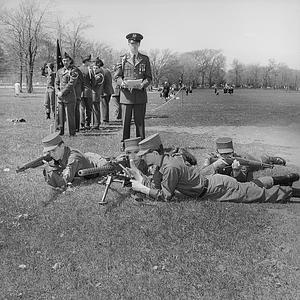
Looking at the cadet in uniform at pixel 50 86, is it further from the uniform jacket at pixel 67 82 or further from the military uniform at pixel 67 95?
the uniform jacket at pixel 67 82

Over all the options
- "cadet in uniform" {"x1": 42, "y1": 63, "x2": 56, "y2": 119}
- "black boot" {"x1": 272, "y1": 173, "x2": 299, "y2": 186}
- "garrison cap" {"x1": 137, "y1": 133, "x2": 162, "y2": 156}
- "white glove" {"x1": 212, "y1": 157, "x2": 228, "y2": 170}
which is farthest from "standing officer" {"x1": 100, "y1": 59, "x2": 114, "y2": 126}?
"black boot" {"x1": 272, "y1": 173, "x2": 299, "y2": 186}

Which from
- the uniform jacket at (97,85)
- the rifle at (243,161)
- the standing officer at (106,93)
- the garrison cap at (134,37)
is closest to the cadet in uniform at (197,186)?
the rifle at (243,161)

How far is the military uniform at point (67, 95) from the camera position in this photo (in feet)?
35.3

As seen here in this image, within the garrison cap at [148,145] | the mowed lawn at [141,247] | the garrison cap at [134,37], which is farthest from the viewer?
the garrison cap at [134,37]

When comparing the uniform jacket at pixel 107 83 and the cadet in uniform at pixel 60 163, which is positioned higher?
the uniform jacket at pixel 107 83

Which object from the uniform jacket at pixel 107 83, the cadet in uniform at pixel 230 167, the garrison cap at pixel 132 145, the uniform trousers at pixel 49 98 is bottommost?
the cadet in uniform at pixel 230 167

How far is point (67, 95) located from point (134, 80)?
2656mm

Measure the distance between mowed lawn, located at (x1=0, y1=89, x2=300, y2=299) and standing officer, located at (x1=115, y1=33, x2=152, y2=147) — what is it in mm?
2704

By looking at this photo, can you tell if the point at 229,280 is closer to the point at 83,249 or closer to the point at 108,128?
the point at 83,249

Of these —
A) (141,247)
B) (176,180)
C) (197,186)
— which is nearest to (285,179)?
(197,186)

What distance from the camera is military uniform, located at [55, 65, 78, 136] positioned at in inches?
423

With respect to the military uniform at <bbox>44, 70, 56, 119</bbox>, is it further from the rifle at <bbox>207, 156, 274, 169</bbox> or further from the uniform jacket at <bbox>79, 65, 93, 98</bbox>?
the rifle at <bbox>207, 156, 274, 169</bbox>

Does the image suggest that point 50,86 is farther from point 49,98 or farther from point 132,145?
point 132,145

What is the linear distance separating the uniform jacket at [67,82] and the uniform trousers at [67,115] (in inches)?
5.7
